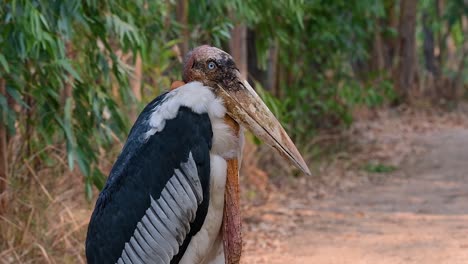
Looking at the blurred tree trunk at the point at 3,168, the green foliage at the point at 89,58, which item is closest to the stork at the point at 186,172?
the green foliage at the point at 89,58

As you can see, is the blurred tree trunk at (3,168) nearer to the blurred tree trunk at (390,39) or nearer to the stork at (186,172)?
the stork at (186,172)

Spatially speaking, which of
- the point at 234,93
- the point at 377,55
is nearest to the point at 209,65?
the point at 234,93

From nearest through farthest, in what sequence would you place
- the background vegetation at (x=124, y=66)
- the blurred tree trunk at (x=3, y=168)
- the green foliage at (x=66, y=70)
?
1. the green foliage at (x=66, y=70)
2. the background vegetation at (x=124, y=66)
3. the blurred tree trunk at (x=3, y=168)

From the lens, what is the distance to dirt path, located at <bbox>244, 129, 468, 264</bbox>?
6547 mm

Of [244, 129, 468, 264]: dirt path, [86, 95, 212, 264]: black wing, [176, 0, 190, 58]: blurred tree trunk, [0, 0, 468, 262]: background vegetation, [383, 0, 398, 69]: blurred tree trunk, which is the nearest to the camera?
[86, 95, 212, 264]: black wing

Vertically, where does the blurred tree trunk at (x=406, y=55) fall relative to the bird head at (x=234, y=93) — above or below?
below

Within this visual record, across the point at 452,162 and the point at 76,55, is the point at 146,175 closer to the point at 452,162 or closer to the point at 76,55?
the point at 76,55

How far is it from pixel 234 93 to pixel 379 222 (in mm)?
4445

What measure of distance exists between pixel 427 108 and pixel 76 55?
934 centimetres

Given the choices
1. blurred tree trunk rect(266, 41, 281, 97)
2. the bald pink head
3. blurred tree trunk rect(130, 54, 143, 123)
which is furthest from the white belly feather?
blurred tree trunk rect(266, 41, 281, 97)

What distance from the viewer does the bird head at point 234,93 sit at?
352 cm

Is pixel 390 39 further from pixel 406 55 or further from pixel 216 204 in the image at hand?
pixel 216 204

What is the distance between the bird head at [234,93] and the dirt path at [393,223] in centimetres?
294

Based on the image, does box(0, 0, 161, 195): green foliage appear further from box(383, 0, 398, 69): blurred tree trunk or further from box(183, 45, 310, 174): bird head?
box(383, 0, 398, 69): blurred tree trunk
